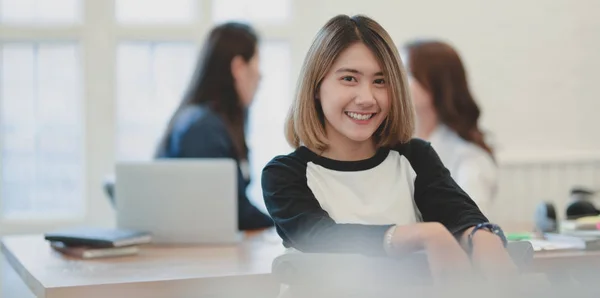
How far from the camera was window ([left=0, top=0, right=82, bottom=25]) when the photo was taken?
13.4 feet

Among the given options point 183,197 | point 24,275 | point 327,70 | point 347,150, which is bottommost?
point 24,275

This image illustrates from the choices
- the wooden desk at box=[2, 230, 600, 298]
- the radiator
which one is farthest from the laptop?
the radiator

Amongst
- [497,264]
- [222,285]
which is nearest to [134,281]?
[222,285]

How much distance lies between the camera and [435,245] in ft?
4.17

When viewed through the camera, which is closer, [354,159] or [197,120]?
[354,159]

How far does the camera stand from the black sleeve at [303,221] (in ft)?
4.61

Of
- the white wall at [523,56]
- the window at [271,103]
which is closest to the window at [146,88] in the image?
the window at [271,103]

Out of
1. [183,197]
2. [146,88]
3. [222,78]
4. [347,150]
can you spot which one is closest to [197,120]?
[222,78]

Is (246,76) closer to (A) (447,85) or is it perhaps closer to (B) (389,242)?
(A) (447,85)

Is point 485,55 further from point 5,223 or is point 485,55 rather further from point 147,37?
point 5,223

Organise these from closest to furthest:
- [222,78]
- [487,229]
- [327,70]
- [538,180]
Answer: [487,229] → [327,70] → [222,78] → [538,180]

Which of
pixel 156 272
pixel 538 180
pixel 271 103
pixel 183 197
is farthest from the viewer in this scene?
pixel 271 103

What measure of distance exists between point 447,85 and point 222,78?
81cm

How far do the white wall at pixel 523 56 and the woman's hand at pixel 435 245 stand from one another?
9.48 ft
